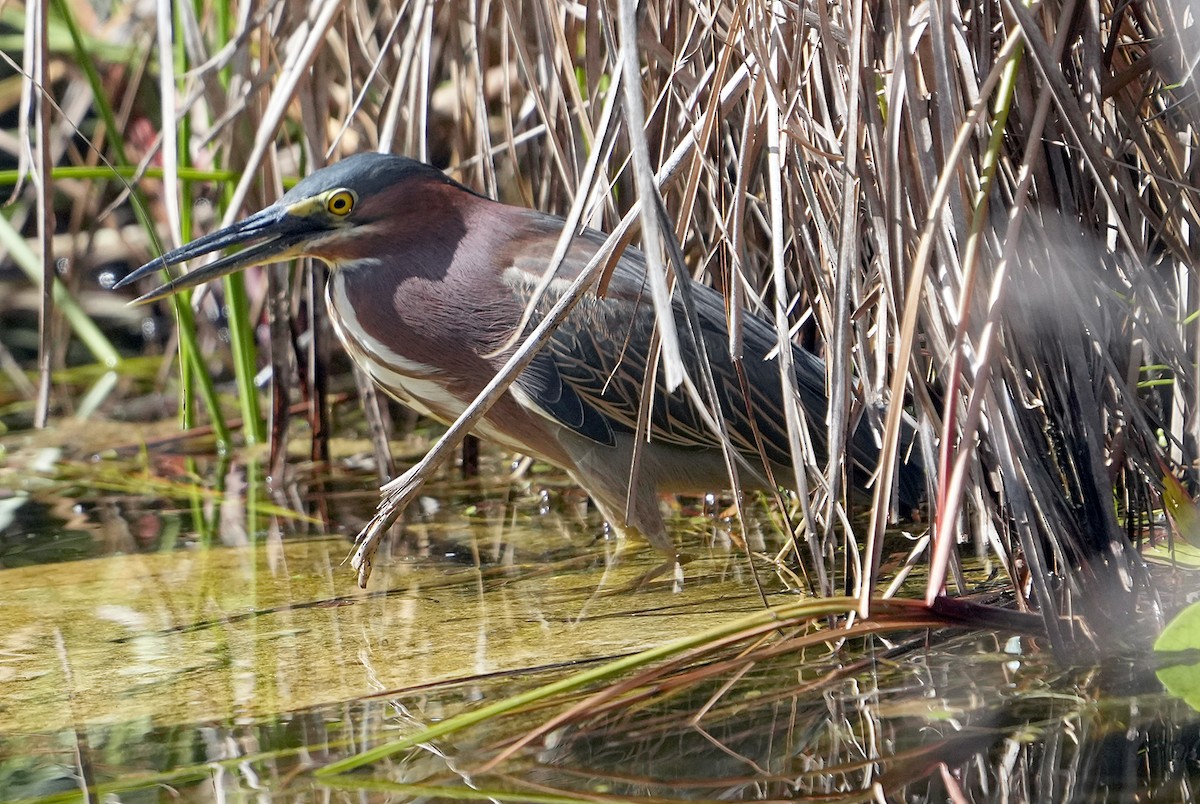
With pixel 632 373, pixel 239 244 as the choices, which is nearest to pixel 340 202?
pixel 239 244

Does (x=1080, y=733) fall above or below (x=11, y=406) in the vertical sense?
below

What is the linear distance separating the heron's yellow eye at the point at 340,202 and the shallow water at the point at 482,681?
2.83 feet

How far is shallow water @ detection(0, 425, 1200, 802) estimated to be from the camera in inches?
76.8

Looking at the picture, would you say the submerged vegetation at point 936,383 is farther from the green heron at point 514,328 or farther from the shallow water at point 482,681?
the green heron at point 514,328

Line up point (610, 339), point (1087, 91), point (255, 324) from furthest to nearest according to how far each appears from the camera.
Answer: point (255, 324)
point (610, 339)
point (1087, 91)

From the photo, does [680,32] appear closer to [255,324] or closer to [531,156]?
[531,156]

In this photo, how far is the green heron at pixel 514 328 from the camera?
3.15 meters

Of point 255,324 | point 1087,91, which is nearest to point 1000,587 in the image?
point 1087,91

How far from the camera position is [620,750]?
2041mm

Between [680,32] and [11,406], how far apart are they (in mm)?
3469

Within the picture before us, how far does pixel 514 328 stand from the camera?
3.11 m

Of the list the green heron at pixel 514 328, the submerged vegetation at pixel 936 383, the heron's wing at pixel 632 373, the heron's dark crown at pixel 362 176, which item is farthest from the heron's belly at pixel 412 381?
the submerged vegetation at pixel 936 383

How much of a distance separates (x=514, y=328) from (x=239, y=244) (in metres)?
0.67

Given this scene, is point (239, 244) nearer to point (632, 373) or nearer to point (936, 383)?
point (632, 373)
